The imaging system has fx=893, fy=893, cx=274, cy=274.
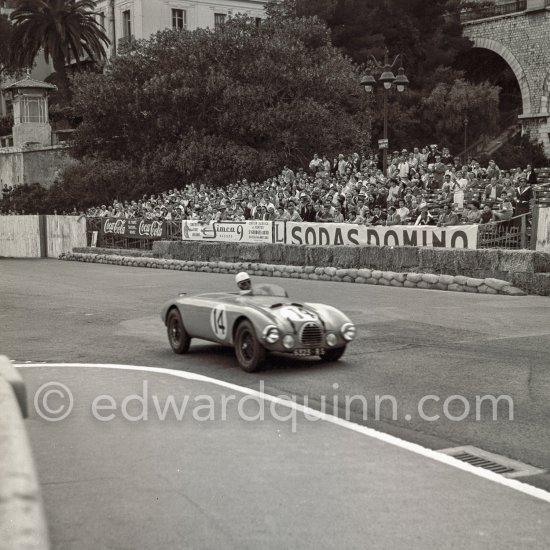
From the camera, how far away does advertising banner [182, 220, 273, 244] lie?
29.0m

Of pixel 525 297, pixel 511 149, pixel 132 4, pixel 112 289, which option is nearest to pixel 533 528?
pixel 525 297

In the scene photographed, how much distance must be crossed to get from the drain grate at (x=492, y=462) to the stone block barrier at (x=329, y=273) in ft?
41.3

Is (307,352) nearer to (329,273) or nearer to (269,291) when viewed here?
(269,291)

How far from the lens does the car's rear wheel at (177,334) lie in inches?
498

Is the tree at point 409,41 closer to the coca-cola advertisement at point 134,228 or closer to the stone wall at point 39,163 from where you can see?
the stone wall at point 39,163

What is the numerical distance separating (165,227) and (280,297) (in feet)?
76.0

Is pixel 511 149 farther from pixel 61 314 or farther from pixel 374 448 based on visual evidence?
pixel 374 448

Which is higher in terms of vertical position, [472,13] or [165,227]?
[472,13]

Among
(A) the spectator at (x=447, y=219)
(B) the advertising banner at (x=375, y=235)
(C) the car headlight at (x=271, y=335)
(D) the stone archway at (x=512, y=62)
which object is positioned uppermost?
(D) the stone archway at (x=512, y=62)

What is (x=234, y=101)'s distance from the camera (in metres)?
42.3

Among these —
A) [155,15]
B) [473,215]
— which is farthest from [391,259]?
[155,15]

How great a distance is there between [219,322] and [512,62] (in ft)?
158

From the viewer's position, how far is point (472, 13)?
5844cm

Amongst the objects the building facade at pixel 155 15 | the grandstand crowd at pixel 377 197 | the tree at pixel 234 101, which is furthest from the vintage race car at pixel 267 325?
the building facade at pixel 155 15
